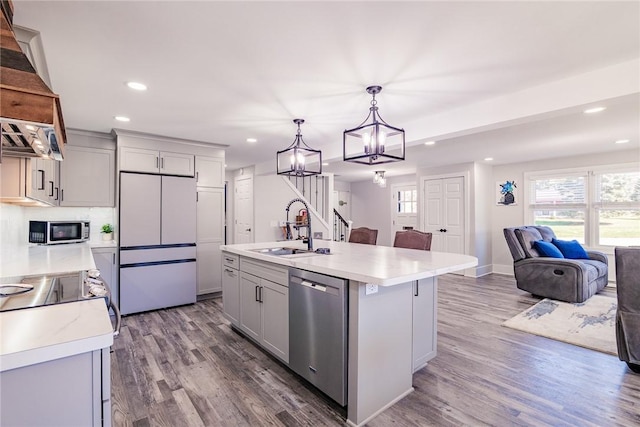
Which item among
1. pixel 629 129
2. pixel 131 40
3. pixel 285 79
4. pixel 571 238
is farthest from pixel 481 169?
pixel 131 40

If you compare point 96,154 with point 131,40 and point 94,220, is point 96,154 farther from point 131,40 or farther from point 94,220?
point 131,40

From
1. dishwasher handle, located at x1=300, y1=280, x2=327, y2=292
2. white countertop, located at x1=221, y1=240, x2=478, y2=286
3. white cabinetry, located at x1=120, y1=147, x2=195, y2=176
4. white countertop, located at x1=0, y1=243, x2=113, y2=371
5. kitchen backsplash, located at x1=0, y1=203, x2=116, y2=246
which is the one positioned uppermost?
white cabinetry, located at x1=120, y1=147, x2=195, y2=176

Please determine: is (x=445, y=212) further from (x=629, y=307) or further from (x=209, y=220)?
(x=209, y=220)

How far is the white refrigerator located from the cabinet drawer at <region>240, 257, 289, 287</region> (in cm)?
166

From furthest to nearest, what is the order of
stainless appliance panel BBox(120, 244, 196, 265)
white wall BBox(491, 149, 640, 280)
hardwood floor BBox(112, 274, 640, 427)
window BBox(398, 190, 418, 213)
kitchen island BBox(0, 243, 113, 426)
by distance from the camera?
window BBox(398, 190, 418, 213) → white wall BBox(491, 149, 640, 280) → stainless appliance panel BBox(120, 244, 196, 265) → hardwood floor BBox(112, 274, 640, 427) → kitchen island BBox(0, 243, 113, 426)

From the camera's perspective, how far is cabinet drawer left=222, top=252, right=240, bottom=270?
10.4 ft

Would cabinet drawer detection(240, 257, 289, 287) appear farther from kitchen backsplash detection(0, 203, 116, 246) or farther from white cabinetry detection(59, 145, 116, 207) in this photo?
white cabinetry detection(59, 145, 116, 207)

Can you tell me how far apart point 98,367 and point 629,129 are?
565 centimetres

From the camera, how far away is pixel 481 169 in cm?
635

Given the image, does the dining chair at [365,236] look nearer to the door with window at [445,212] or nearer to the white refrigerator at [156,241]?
the white refrigerator at [156,241]

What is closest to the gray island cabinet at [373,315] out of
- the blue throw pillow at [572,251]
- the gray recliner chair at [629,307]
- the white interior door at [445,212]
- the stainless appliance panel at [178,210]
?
the gray recliner chair at [629,307]

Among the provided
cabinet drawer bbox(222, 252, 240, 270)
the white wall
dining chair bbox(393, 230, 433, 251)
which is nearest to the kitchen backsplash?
cabinet drawer bbox(222, 252, 240, 270)

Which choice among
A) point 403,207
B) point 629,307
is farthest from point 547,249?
point 403,207

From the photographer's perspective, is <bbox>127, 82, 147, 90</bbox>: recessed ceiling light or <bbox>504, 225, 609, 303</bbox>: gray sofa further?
<bbox>504, 225, 609, 303</bbox>: gray sofa
